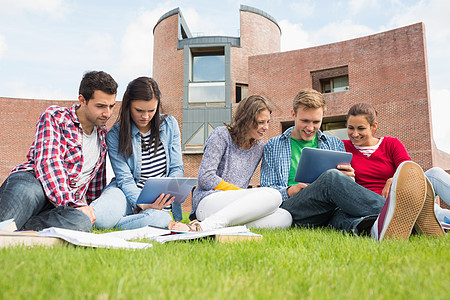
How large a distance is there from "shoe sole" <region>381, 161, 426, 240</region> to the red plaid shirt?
254cm

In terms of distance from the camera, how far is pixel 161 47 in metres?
21.5

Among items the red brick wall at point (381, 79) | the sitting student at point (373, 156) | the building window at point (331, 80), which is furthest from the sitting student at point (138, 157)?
the building window at point (331, 80)

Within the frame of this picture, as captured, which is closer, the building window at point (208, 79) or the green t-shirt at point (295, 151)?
the green t-shirt at point (295, 151)

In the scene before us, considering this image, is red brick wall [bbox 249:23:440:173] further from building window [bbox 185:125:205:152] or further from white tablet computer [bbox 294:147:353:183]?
white tablet computer [bbox 294:147:353:183]

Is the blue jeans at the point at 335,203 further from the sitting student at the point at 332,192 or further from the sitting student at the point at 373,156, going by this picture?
the sitting student at the point at 373,156

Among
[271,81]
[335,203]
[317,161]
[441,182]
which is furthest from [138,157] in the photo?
[271,81]

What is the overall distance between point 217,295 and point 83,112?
10.0 feet

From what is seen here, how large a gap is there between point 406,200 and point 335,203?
2.49 ft

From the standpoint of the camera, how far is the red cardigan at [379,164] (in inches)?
150

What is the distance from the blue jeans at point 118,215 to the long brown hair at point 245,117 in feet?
3.75

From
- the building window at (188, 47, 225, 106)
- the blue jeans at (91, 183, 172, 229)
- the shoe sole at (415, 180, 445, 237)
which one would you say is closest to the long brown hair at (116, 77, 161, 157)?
the blue jeans at (91, 183, 172, 229)

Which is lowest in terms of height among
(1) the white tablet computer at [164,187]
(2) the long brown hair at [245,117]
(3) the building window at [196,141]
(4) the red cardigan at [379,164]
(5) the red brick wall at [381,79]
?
(1) the white tablet computer at [164,187]

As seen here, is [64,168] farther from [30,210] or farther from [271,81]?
[271,81]

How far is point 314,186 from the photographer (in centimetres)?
316
